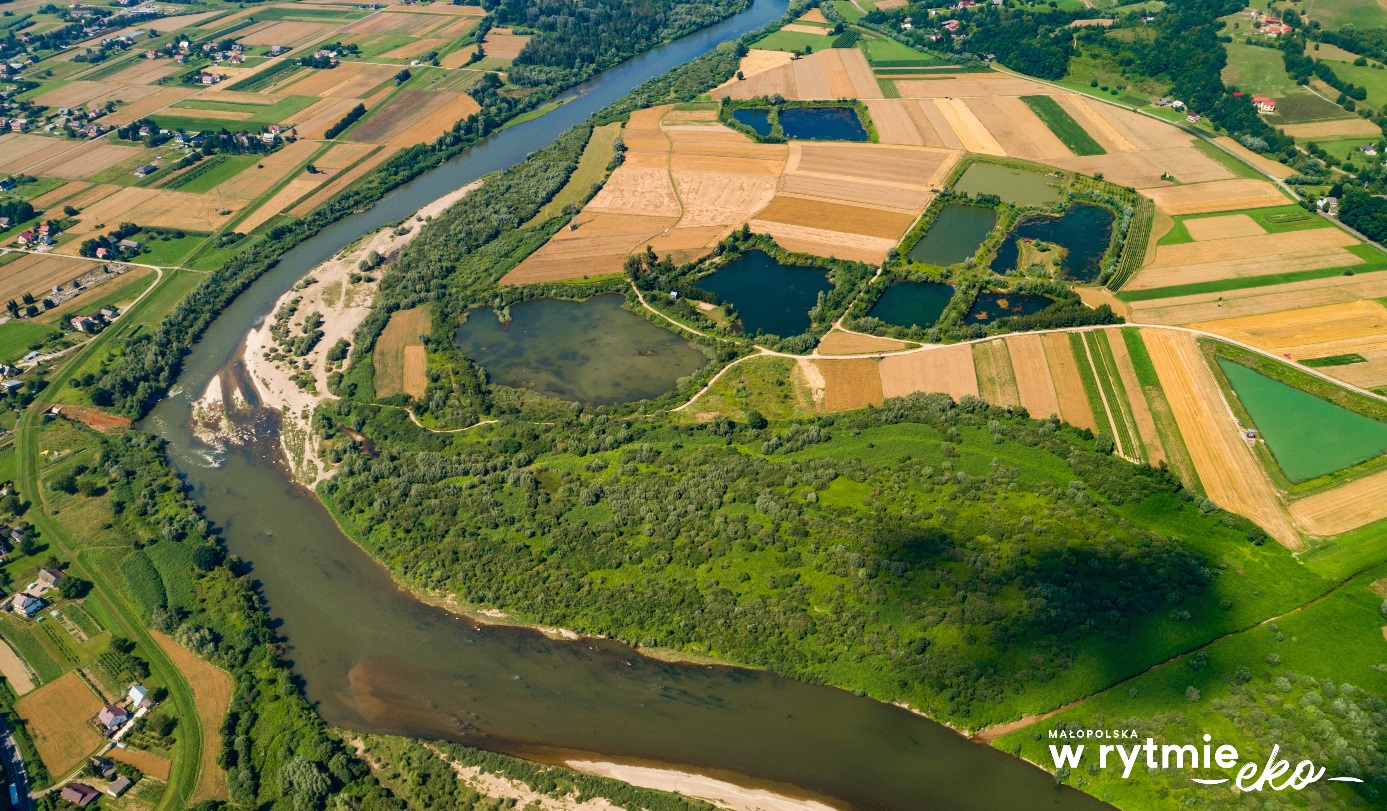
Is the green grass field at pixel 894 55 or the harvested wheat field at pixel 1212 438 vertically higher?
the green grass field at pixel 894 55

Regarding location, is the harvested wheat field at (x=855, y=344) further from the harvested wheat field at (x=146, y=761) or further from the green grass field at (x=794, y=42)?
the green grass field at (x=794, y=42)

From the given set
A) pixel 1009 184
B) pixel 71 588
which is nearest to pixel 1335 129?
pixel 1009 184

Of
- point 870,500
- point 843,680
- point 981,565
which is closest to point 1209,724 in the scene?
point 981,565

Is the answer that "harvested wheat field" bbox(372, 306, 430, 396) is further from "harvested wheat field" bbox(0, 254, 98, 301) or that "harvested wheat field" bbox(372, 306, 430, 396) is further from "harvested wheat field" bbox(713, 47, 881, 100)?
"harvested wheat field" bbox(713, 47, 881, 100)

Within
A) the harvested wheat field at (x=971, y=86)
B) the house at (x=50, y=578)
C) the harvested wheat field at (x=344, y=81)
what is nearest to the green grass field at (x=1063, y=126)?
the harvested wheat field at (x=971, y=86)

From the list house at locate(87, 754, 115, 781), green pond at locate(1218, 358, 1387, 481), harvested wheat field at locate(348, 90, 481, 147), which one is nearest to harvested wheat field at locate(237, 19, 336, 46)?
harvested wheat field at locate(348, 90, 481, 147)
